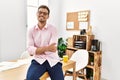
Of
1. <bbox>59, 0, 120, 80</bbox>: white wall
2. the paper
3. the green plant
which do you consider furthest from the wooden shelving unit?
the paper

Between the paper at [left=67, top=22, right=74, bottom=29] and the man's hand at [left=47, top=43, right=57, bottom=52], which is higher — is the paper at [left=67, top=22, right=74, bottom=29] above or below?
above

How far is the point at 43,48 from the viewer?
1.81 meters

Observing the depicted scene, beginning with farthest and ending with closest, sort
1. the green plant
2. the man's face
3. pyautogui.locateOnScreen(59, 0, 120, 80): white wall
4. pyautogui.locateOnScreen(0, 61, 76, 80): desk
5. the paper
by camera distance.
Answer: the paper, the green plant, pyautogui.locateOnScreen(59, 0, 120, 80): white wall, the man's face, pyautogui.locateOnScreen(0, 61, 76, 80): desk

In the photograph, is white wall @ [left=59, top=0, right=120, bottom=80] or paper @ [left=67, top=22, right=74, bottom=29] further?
paper @ [left=67, top=22, right=74, bottom=29]

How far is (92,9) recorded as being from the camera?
141 inches

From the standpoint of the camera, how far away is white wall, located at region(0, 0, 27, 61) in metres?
3.28

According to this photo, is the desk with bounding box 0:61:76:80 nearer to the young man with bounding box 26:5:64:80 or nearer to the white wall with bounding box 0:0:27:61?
the young man with bounding box 26:5:64:80

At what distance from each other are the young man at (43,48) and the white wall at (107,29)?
182 cm

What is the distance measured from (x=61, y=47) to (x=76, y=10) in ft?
3.46

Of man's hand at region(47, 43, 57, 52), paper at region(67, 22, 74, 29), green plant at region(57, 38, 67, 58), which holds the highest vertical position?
paper at region(67, 22, 74, 29)

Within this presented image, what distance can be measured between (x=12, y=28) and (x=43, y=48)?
1.91 m

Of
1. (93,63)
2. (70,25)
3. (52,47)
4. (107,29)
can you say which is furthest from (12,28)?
(107,29)

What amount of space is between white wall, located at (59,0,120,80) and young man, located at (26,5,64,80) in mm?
1817

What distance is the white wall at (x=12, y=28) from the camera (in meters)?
3.28
